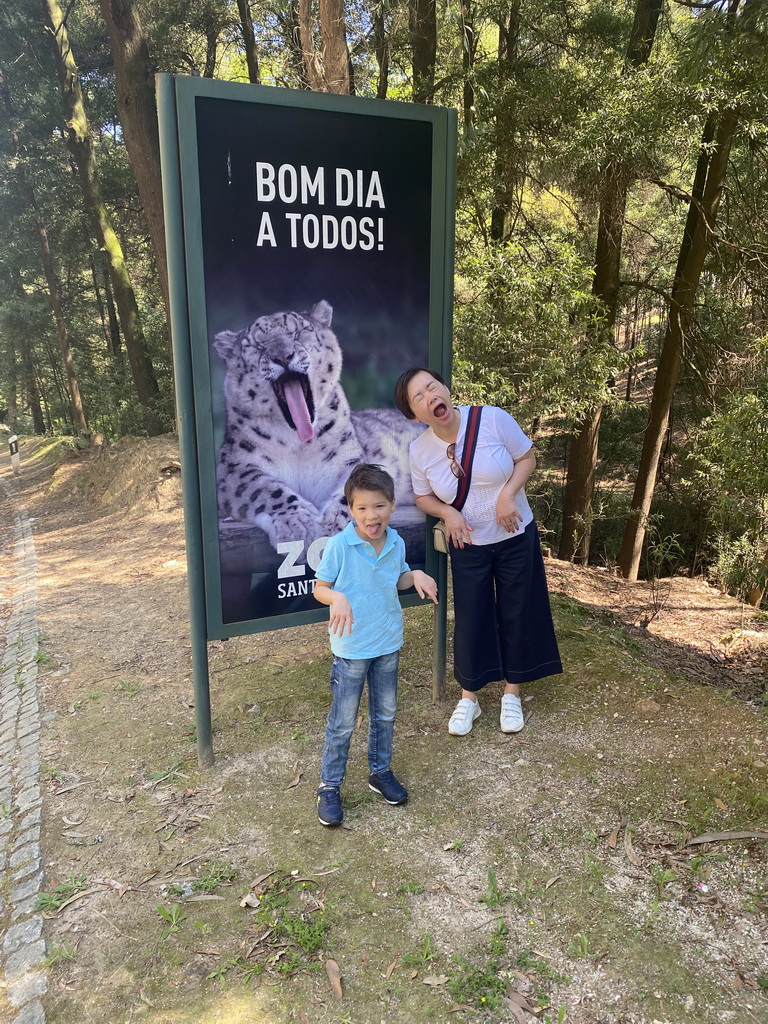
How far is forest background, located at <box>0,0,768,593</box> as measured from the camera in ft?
22.6

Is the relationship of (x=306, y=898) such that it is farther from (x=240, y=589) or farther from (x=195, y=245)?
(x=195, y=245)

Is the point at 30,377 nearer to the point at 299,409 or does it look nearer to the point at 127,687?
the point at 127,687

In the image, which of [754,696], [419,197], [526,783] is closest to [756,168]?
[754,696]

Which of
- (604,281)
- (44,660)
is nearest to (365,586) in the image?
(44,660)

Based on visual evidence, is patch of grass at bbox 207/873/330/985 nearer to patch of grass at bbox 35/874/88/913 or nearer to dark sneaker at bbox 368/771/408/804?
dark sneaker at bbox 368/771/408/804

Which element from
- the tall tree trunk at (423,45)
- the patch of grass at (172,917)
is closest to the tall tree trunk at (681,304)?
the tall tree trunk at (423,45)

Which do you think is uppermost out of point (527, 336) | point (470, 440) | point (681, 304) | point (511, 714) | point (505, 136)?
point (505, 136)

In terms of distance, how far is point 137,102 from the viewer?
10.1 meters

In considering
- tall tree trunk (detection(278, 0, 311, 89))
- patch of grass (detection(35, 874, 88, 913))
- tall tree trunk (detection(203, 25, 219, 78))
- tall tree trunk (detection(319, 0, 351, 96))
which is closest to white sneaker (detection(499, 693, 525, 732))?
patch of grass (detection(35, 874, 88, 913))

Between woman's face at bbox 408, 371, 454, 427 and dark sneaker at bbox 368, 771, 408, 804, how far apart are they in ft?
5.36

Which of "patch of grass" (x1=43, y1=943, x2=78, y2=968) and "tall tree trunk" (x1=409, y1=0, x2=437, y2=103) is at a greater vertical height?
"tall tree trunk" (x1=409, y1=0, x2=437, y2=103)

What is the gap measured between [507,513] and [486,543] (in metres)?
0.22

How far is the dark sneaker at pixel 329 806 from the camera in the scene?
304 centimetres

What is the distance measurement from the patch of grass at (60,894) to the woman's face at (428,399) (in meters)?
2.39
